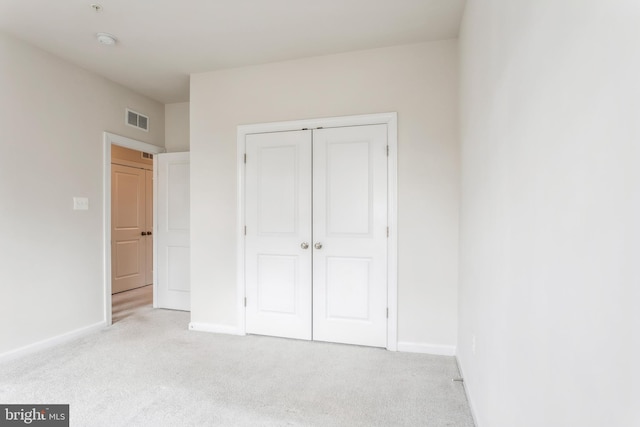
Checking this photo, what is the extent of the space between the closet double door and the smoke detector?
1.38 meters

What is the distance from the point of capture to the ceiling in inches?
96.0

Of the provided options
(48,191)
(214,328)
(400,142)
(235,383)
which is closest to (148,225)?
(48,191)

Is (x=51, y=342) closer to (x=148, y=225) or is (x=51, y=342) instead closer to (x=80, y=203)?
(x=80, y=203)

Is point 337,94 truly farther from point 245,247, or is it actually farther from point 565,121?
point 565,121

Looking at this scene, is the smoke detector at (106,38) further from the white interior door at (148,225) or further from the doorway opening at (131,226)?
the white interior door at (148,225)

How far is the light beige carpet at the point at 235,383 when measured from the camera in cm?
199

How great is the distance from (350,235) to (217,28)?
6.69ft

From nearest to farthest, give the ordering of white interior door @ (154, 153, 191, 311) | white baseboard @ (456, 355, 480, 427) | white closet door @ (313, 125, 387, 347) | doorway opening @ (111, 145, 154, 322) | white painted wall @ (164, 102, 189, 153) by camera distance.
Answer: white baseboard @ (456, 355, 480, 427), white closet door @ (313, 125, 387, 347), white interior door @ (154, 153, 191, 311), white painted wall @ (164, 102, 189, 153), doorway opening @ (111, 145, 154, 322)

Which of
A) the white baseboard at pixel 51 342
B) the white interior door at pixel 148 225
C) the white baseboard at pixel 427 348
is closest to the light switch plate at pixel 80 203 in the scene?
the white baseboard at pixel 51 342

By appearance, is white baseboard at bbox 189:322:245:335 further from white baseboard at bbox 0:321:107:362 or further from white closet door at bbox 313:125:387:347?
white baseboard at bbox 0:321:107:362

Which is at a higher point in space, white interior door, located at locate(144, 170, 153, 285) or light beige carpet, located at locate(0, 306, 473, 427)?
white interior door, located at locate(144, 170, 153, 285)

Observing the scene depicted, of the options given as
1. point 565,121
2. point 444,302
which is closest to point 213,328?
point 444,302

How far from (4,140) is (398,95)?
329cm

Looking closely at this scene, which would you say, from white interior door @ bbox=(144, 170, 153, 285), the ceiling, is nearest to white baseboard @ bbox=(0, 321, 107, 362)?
white interior door @ bbox=(144, 170, 153, 285)
